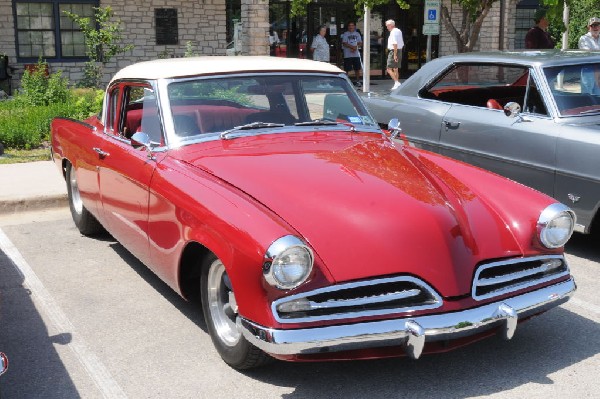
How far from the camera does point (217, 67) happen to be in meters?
5.11

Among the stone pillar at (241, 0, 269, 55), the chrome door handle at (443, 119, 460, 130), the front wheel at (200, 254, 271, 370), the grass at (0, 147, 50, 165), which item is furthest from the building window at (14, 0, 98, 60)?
the front wheel at (200, 254, 271, 370)

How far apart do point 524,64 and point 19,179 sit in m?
5.43

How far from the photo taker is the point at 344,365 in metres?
4.03

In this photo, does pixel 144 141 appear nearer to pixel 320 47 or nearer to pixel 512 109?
pixel 512 109

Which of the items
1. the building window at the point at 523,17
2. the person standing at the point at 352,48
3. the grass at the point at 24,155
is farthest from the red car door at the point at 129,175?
the building window at the point at 523,17

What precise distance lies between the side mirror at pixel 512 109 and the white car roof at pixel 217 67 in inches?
65.3

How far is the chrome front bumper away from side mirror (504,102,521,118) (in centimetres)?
296

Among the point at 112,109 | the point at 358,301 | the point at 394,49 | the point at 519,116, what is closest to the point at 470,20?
the point at 519,116

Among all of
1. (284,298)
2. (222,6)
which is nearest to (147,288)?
(284,298)

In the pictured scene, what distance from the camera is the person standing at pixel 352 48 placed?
1969 cm

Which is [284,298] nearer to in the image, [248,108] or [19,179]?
[248,108]

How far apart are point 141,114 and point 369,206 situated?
2.13 meters

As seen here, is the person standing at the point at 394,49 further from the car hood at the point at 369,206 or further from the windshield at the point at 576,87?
the car hood at the point at 369,206

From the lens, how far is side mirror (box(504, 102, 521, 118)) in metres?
6.26
